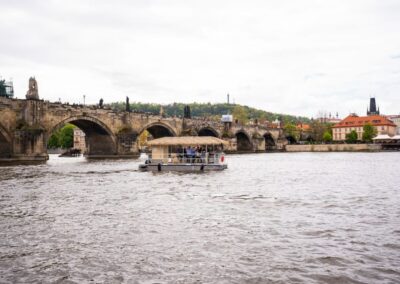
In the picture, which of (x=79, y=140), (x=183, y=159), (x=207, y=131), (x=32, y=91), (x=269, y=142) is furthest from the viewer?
(x=79, y=140)

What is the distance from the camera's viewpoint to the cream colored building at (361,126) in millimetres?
156375

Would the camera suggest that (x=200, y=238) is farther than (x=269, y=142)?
No

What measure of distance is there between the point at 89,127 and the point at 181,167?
32784 millimetres

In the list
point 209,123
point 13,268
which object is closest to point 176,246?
point 13,268

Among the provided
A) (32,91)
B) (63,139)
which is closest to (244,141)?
(63,139)

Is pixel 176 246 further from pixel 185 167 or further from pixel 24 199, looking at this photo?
pixel 185 167

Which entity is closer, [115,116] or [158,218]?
[158,218]

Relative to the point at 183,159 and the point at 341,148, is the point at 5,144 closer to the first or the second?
the point at 183,159

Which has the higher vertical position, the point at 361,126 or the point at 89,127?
the point at 361,126

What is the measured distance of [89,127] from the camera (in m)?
69.8

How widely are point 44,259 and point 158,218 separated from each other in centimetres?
546

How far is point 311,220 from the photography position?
1441cm

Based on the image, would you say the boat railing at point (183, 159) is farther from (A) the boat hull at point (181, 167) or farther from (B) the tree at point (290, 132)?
(B) the tree at point (290, 132)

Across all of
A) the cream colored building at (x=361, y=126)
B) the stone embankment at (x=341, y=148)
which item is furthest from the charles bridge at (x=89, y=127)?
the cream colored building at (x=361, y=126)
